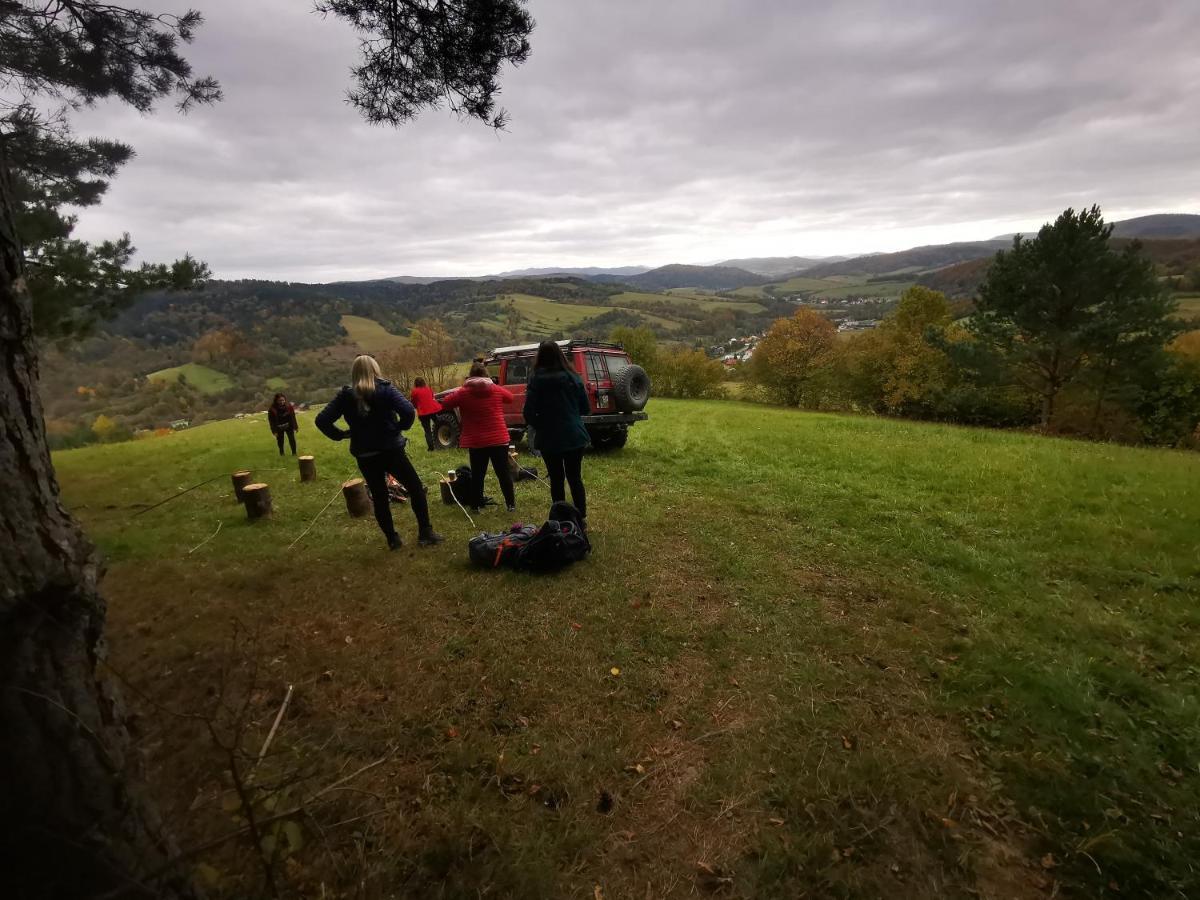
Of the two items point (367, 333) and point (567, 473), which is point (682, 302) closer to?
point (367, 333)

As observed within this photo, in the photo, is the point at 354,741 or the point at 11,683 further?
the point at 354,741

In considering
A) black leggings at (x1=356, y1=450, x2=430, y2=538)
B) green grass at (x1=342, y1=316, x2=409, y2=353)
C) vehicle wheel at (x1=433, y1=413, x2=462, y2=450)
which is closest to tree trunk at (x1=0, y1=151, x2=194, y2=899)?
black leggings at (x1=356, y1=450, x2=430, y2=538)

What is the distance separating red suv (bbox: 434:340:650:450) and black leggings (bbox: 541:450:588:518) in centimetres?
364

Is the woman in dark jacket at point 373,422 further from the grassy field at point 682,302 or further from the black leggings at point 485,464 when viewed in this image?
the grassy field at point 682,302

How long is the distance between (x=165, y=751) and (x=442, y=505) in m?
4.50

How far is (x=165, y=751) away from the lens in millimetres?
2617

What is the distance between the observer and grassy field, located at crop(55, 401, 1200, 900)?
7.03 ft

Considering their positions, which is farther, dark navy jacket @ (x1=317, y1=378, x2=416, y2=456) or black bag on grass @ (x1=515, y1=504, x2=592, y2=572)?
dark navy jacket @ (x1=317, y1=378, x2=416, y2=456)

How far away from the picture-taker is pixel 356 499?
6641 mm

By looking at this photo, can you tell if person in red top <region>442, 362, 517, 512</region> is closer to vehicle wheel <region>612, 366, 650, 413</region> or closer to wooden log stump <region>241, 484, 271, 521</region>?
wooden log stump <region>241, 484, 271, 521</region>

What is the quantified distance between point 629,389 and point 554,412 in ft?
15.2

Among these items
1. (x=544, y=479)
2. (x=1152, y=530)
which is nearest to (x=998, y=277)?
(x=1152, y=530)

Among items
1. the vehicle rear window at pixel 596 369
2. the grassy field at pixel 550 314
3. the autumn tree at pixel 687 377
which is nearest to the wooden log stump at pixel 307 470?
the vehicle rear window at pixel 596 369

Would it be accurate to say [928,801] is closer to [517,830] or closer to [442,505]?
[517,830]
